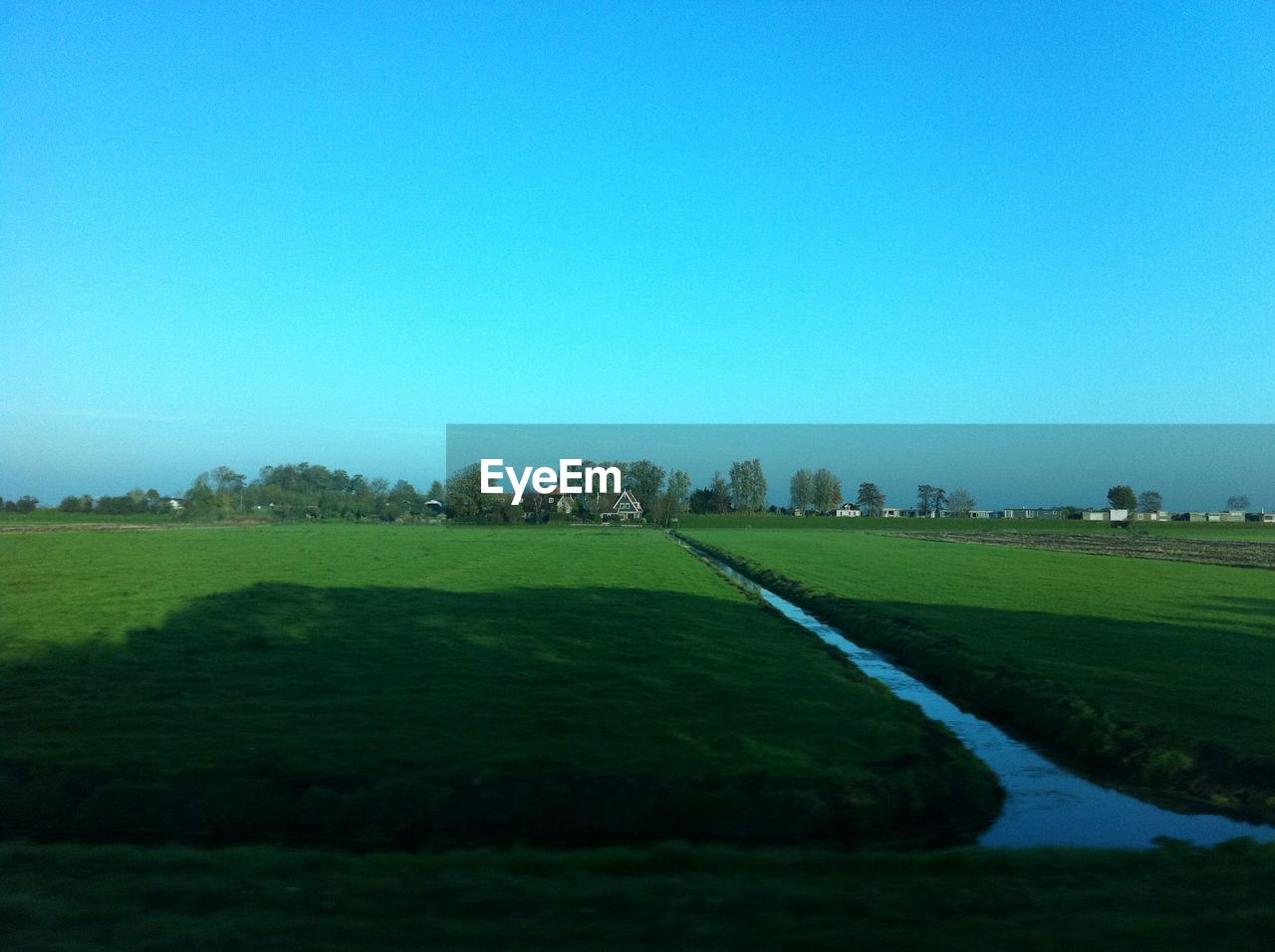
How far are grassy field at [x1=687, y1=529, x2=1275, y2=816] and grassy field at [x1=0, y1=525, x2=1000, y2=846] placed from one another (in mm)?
2476

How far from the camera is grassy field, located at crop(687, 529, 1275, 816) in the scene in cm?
1302

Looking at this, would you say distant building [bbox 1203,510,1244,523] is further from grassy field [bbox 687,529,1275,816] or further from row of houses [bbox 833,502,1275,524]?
grassy field [bbox 687,529,1275,816]

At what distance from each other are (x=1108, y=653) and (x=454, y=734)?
51.3ft

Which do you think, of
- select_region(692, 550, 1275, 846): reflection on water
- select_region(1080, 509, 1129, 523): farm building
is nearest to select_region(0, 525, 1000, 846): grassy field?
select_region(692, 550, 1275, 846): reflection on water

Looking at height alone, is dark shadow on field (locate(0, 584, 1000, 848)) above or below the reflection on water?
above

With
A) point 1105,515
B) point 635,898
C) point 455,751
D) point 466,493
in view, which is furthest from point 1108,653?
point 1105,515

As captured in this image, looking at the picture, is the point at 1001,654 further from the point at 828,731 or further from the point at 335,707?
the point at 335,707

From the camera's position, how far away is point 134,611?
25.9m

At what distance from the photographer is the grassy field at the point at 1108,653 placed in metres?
13.0

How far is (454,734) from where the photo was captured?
1312cm

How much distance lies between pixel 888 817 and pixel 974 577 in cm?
3489

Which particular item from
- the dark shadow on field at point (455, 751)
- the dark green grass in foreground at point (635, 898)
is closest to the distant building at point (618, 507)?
the dark shadow on field at point (455, 751)

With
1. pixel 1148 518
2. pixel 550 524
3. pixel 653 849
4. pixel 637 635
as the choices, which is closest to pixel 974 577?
pixel 637 635

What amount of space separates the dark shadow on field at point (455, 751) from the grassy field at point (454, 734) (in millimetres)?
41
